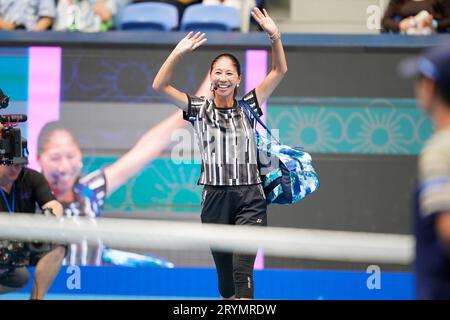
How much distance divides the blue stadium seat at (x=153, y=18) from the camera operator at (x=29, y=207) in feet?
6.54

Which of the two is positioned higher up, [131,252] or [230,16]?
[230,16]

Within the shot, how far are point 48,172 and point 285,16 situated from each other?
2.56 m

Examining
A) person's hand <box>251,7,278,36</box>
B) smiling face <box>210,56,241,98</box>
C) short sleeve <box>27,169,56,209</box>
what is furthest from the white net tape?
short sleeve <box>27,169,56,209</box>

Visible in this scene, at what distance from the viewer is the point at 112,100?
821 centimetres

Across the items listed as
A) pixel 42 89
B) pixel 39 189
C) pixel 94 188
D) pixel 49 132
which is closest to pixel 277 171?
Answer: pixel 39 189

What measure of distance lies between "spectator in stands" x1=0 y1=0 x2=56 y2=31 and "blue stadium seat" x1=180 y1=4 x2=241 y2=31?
120cm

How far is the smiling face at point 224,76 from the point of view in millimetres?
5746

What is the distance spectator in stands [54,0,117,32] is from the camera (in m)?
8.40

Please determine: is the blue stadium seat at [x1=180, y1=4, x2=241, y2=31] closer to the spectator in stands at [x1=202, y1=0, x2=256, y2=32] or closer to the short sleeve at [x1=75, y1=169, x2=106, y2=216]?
the spectator in stands at [x1=202, y1=0, x2=256, y2=32]

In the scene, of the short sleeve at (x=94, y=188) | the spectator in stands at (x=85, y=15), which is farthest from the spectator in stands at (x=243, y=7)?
the short sleeve at (x=94, y=188)

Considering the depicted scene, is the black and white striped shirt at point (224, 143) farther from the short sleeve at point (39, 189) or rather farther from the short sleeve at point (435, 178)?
the short sleeve at point (435, 178)

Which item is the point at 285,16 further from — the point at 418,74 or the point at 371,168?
the point at 418,74
